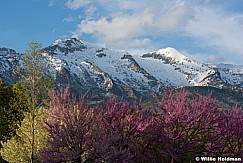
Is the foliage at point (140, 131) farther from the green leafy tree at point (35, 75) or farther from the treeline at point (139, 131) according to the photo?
the green leafy tree at point (35, 75)

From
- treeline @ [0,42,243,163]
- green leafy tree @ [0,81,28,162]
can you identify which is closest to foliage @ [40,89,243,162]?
treeline @ [0,42,243,163]

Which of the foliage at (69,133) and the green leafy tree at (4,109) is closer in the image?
the foliage at (69,133)

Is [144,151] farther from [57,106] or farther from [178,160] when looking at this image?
[57,106]

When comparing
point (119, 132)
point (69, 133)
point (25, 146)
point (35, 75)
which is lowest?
point (25, 146)

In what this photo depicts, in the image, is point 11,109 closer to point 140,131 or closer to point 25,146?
point 25,146

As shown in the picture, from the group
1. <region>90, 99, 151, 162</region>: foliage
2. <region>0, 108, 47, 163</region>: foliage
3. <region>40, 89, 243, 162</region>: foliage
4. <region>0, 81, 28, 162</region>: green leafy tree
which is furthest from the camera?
<region>0, 81, 28, 162</region>: green leafy tree

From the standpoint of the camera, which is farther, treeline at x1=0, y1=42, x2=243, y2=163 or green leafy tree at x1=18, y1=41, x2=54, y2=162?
green leafy tree at x1=18, y1=41, x2=54, y2=162

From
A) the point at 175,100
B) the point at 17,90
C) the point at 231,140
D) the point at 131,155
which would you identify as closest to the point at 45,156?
the point at 131,155

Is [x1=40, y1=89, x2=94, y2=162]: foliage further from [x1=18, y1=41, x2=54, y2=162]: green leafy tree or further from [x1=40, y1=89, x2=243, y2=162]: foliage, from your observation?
[x1=18, y1=41, x2=54, y2=162]: green leafy tree

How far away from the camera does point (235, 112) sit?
21.9 metres

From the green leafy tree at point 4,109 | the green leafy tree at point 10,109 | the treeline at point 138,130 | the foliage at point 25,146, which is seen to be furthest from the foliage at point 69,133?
the green leafy tree at point 10,109

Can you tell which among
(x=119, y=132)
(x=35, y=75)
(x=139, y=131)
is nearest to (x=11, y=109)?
Result: (x=35, y=75)

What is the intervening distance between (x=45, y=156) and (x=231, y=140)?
12.3 meters

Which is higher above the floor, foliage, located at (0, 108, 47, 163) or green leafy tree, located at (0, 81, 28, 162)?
green leafy tree, located at (0, 81, 28, 162)
